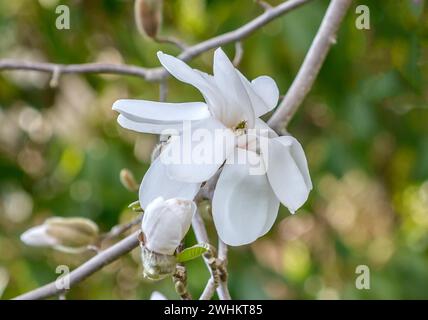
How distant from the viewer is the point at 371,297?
1.09m

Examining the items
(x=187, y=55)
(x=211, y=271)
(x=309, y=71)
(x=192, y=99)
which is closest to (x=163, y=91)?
(x=187, y=55)

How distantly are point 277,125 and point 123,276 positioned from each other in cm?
72

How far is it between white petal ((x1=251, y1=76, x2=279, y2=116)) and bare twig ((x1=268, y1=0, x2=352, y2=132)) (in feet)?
0.35

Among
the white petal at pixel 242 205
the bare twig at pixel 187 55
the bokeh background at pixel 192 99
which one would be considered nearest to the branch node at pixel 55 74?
the bare twig at pixel 187 55

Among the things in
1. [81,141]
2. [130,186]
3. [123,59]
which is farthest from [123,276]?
[130,186]

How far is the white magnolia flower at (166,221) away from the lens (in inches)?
20.1

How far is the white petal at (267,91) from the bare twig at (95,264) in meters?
0.14

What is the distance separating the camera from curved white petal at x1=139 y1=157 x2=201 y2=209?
0.53 m

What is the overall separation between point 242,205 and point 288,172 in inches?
1.6

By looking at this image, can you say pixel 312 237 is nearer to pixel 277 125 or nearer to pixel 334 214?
pixel 334 214

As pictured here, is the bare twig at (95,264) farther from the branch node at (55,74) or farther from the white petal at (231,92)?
the branch node at (55,74)

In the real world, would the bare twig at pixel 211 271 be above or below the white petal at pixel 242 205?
Result: below

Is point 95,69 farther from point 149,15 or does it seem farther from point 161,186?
point 161,186

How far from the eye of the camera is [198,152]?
20.4 inches
